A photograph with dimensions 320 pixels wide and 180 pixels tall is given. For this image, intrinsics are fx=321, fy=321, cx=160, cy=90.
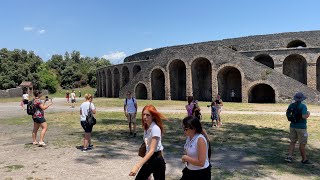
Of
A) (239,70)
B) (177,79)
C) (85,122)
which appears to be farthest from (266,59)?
(85,122)

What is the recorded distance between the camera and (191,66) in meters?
29.2

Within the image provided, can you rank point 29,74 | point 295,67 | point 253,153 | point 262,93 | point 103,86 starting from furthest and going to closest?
1. point 29,74
2. point 103,86
3. point 295,67
4. point 262,93
5. point 253,153

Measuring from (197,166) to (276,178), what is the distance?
303cm

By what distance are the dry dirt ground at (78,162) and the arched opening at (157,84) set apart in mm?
22976

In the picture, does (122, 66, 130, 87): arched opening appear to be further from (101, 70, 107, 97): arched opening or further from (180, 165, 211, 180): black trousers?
(180, 165, 211, 180): black trousers

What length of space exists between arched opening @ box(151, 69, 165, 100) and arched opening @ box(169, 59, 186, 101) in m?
1.55

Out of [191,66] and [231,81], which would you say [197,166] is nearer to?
[191,66]

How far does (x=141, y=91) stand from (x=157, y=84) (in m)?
2.04

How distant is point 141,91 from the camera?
111 feet

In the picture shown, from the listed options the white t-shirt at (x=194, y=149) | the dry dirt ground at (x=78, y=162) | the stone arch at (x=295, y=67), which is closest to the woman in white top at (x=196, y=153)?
→ the white t-shirt at (x=194, y=149)

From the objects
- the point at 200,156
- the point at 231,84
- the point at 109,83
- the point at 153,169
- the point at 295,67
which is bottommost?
the point at 153,169

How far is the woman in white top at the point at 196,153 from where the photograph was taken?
11.8 feet

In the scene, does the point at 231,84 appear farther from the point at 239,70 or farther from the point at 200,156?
the point at 200,156

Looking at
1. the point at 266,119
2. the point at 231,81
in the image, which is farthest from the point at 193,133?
the point at 231,81
